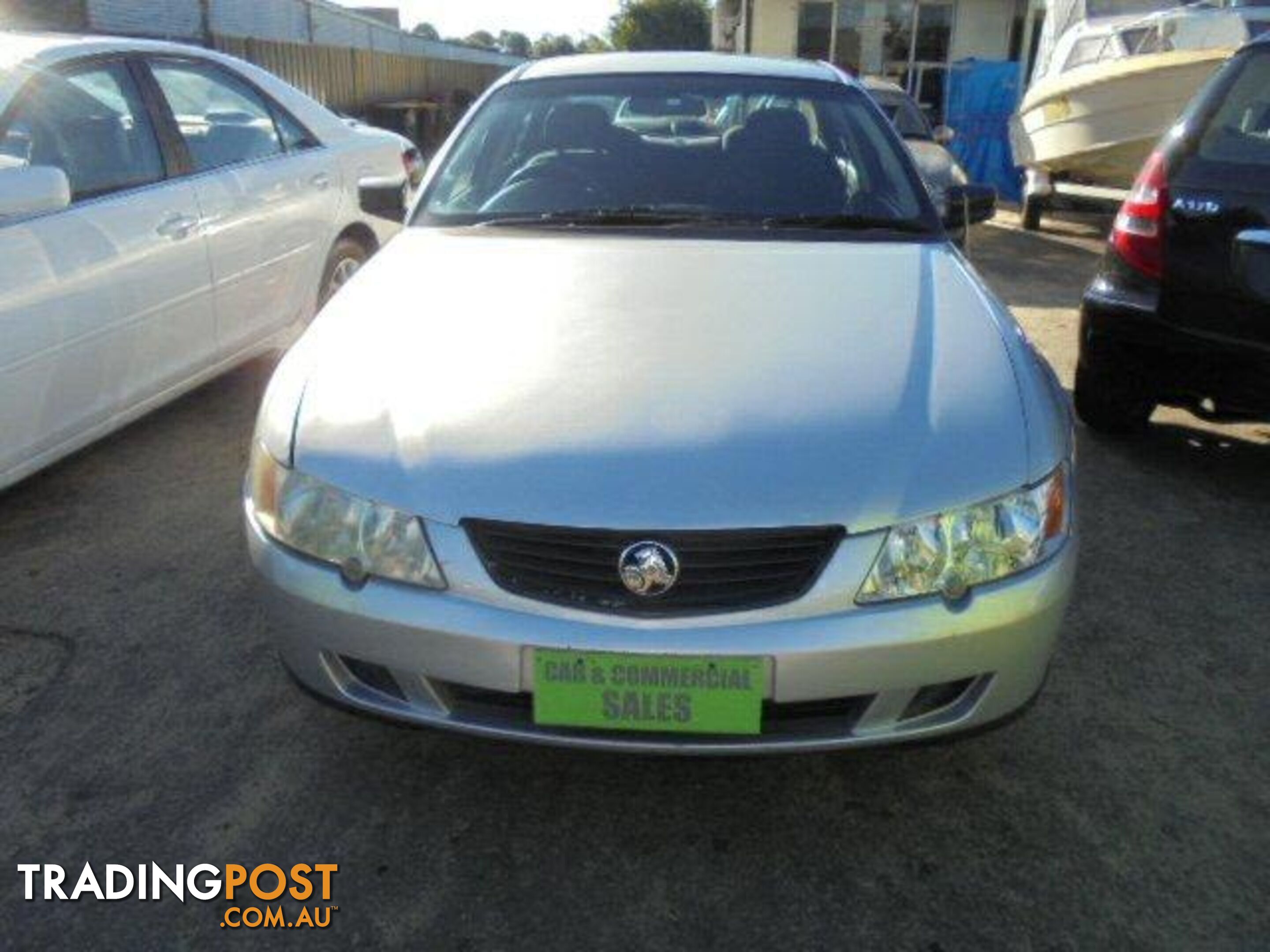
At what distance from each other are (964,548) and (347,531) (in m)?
1.13

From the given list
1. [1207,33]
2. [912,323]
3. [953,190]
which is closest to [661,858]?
[912,323]

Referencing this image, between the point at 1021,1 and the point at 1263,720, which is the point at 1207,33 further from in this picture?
the point at 1021,1

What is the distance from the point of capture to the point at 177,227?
13.0 feet

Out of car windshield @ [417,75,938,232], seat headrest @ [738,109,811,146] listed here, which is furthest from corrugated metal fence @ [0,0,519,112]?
seat headrest @ [738,109,811,146]

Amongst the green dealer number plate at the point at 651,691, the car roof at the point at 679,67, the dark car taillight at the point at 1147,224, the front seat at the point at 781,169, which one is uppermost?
the car roof at the point at 679,67

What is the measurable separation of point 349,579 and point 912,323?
1.35 m

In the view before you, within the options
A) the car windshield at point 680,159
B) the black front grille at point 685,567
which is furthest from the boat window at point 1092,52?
the black front grille at point 685,567

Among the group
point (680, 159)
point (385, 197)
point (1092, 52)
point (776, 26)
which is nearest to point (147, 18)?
point (1092, 52)

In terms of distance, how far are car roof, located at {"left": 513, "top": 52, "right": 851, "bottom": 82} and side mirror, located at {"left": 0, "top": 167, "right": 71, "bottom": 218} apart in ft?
4.78

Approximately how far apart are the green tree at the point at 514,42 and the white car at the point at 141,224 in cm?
7498

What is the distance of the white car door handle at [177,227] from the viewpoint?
3893mm

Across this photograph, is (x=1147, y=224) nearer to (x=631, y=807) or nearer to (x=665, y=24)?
(x=631, y=807)

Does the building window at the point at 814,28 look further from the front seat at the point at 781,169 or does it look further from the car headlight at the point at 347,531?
the car headlight at the point at 347,531

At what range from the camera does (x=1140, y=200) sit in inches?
150
